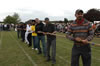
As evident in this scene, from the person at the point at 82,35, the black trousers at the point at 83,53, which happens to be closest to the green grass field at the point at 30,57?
the black trousers at the point at 83,53

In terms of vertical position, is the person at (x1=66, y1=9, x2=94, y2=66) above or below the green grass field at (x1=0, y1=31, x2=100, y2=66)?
above

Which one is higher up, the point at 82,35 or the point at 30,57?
the point at 82,35

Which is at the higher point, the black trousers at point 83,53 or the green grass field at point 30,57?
the black trousers at point 83,53

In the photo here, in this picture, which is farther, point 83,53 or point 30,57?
point 30,57

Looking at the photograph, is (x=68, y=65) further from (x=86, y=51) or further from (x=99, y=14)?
(x=99, y=14)

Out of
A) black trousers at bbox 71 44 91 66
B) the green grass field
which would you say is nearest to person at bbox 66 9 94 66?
black trousers at bbox 71 44 91 66

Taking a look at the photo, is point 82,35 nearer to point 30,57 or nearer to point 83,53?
point 83,53

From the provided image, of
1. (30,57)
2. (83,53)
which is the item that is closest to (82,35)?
(83,53)

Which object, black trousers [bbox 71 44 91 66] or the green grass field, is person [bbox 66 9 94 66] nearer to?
black trousers [bbox 71 44 91 66]

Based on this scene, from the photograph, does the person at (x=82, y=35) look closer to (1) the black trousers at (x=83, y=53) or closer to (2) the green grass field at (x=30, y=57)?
(1) the black trousers at (x=83, y=53)

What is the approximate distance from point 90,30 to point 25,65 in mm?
3799

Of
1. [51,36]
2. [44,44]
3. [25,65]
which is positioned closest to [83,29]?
[51,36]

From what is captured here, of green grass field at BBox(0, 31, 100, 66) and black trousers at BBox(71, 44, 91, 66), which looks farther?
green grass field at BBox(0, 31, 100, 66)

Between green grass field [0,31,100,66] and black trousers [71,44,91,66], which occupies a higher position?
black trousers [71,44,91,66]
